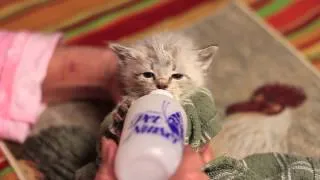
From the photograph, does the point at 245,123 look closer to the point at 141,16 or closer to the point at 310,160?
the point at 310,160

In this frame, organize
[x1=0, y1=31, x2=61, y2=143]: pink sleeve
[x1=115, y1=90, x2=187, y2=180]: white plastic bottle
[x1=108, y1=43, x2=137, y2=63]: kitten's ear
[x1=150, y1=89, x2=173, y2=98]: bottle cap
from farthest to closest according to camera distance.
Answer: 1. [x1=0, y1=31, x2=61, y2=143]: pink sleeve
2. [x1=108, y1=43, x2=137, y2=63]: kitten's ear
3. [x1=150, y1=89, x2=173, y2=98]: bottle cap
4. [x1=115, y1=90, x2=187, y2=180]: white plastic bottle

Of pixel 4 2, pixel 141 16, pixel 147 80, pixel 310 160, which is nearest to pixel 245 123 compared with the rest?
pixel 310 160

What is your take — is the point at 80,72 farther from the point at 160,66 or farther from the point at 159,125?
the point at 159,125

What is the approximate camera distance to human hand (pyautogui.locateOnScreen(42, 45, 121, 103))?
1282 mm

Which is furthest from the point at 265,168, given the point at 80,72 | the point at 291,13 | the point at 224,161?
the point at 291,13

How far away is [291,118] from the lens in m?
1.28

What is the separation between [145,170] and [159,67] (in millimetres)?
239

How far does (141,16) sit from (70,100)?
33 centimetres

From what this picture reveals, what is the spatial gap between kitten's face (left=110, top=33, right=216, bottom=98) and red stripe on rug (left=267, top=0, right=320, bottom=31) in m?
0.52

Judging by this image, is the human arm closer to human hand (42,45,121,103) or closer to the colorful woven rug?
human hand (42,45,121,103)

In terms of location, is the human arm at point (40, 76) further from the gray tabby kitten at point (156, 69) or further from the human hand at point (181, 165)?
the human hand at point (181, 165)

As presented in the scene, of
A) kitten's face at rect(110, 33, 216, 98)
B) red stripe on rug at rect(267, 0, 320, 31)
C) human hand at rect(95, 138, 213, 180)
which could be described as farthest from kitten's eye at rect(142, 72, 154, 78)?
red stripe on rug at rect(267, 0, 320, 31)

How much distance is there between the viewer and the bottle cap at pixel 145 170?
2.62 feet

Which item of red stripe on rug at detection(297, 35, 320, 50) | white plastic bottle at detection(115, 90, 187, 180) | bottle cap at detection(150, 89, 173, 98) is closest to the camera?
white plastic bottle at detection(115, 90, 187, 180)
